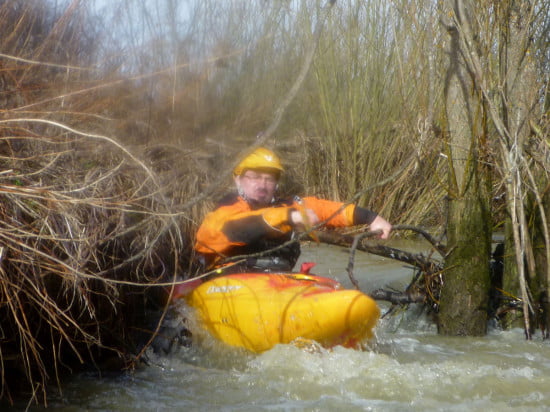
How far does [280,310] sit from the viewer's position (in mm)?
4477

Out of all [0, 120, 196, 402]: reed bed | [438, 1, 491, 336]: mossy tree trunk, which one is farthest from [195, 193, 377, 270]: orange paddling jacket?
[438, 1, 491, 336]: mossy tree trunk

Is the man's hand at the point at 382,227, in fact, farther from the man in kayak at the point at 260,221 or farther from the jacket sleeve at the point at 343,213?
the jacket sleeve at the point at 343,213

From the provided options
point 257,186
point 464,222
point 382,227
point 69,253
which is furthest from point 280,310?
point 464,222

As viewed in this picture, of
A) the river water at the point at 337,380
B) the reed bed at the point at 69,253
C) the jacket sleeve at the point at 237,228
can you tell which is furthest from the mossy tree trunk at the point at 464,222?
the reed bed at the point at 69,253

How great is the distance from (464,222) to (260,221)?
1.43m

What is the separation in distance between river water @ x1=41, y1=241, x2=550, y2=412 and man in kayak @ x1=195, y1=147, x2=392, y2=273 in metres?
0.67

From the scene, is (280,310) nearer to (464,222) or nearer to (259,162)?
(259,162)

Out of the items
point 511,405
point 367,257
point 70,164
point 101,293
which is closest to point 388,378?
point 511,405

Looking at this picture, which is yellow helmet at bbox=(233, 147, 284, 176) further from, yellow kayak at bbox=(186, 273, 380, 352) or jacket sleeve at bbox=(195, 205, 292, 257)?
yellow kayak at bbox=(186, 273, 380, 352)

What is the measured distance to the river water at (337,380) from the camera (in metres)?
3.90

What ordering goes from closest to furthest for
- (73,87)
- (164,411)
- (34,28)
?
(164,411), (73,87), (34,28)

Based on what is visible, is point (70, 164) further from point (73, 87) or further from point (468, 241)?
point (468, 241)

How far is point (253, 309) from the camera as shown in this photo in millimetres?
4547

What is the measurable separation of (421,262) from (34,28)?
318 centimetres
